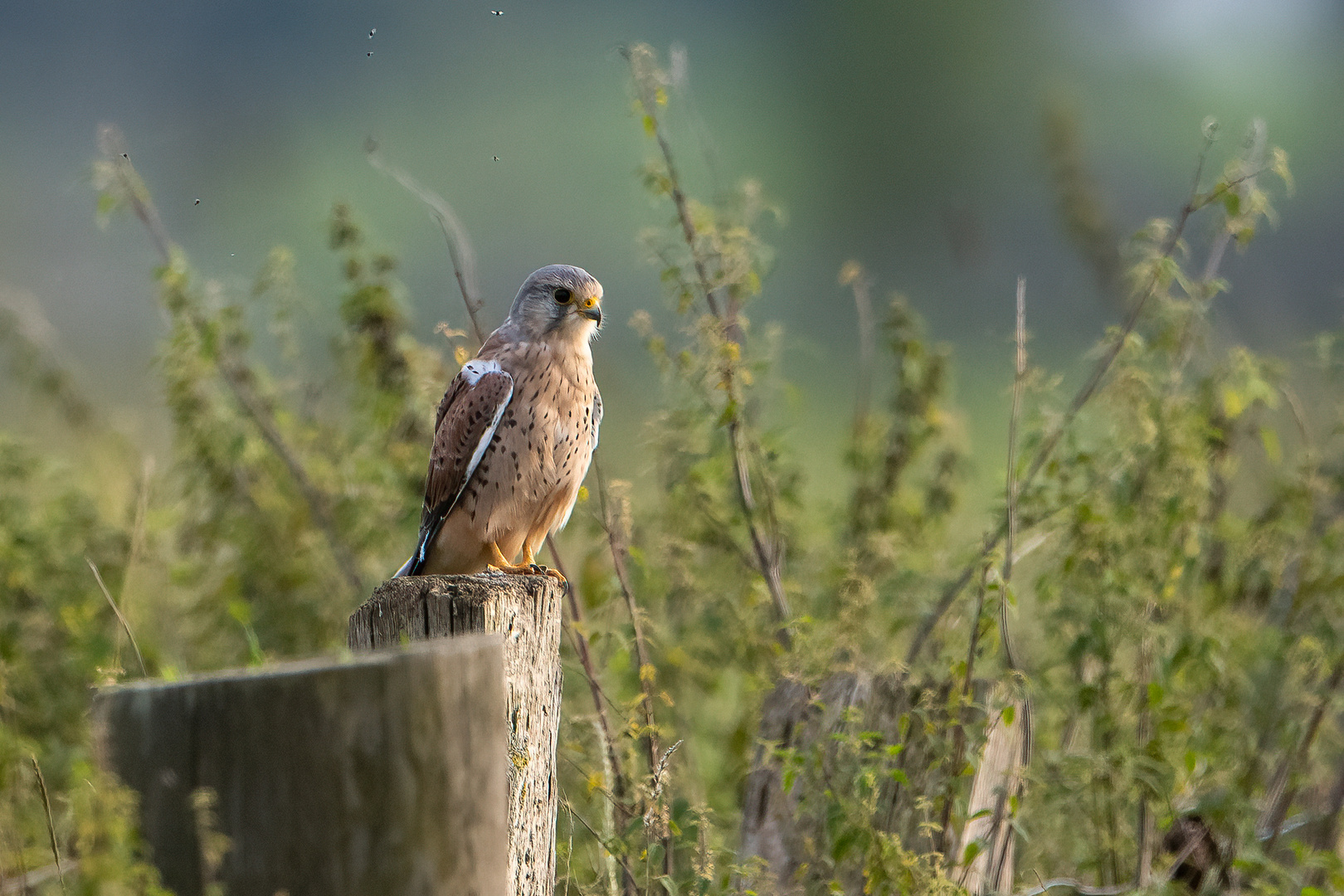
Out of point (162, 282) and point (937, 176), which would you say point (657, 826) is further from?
point (937, 176)

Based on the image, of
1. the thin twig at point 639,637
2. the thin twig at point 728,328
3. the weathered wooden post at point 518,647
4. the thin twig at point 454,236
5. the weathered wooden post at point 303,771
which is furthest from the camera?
the thin twig at point 728,328

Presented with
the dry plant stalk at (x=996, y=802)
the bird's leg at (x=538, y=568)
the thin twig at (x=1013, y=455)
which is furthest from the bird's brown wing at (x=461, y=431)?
the dry plant stalk at (x=996, y=802)

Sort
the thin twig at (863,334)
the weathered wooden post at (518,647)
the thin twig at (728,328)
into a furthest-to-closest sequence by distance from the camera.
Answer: the thin twig at (863,334) < the thin twig at (728,328) < the weathered wooden post at (518,647)

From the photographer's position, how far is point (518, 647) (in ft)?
6.85

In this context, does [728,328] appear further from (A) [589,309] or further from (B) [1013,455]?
(B) [1013,455]

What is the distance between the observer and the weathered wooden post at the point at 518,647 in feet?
6.64

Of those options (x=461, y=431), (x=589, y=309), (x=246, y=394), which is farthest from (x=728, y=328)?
(x=246, y=394)

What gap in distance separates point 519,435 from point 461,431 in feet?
0.55

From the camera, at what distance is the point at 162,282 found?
13.1 ft

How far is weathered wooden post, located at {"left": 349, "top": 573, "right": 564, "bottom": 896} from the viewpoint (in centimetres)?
203

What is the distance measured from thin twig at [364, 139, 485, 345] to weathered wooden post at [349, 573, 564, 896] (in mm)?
980

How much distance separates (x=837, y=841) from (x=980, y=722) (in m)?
0.46

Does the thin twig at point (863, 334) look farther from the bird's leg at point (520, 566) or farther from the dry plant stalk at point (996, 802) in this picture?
the dry plant stalk at point (996, 802)

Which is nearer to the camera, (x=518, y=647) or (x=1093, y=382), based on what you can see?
(x=518, y=647)
